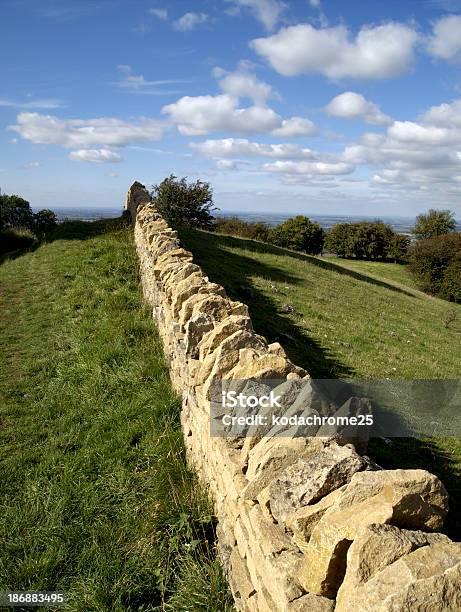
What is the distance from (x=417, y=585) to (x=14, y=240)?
77.6ft

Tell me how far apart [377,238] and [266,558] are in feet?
214

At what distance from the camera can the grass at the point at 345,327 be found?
6551mm

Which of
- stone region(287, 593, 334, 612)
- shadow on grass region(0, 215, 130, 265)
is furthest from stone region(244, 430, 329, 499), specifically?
shadow on grass region(0, 215, 130, 265)

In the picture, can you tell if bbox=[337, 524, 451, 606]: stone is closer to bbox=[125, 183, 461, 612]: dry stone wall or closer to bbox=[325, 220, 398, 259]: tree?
bbox=[125, 183, 461, 612]: dry stone wall

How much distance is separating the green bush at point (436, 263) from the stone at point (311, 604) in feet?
160

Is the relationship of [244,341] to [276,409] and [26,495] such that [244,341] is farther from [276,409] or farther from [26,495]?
[26,495]

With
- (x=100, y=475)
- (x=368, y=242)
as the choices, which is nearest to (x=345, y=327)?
(x=100, y=475)

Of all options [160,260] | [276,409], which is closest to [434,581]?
[276,409]

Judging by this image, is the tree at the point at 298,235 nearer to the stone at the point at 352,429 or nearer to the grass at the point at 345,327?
the grass at the point at 345,327

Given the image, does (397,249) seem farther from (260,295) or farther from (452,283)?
(260,295)

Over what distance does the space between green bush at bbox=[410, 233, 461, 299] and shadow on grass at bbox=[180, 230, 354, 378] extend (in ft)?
97.8

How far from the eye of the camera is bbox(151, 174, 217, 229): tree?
34.0 m

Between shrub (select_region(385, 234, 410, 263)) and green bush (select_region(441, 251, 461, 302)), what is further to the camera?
shrub (select_region(385, 234, 410, 263))

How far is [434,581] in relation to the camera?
6.17 ft
